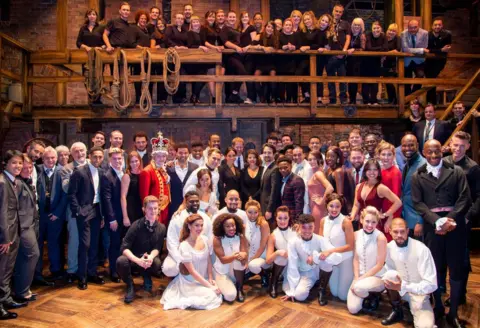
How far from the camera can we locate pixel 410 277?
13.2 feet

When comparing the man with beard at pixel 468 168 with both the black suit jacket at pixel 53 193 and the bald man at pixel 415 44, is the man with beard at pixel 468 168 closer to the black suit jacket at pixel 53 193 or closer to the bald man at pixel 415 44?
the bald man at pixel 415 44

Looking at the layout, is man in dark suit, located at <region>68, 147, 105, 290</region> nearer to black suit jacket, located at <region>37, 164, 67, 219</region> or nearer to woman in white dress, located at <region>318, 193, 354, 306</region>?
black suit jacket, located at <region>37, 164, 67, 219</region>

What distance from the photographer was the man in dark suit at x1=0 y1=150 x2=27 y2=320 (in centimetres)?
408

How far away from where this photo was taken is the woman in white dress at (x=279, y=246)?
4.72 m

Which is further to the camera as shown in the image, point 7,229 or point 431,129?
point 431,129

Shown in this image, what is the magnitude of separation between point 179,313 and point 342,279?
66.7 inches

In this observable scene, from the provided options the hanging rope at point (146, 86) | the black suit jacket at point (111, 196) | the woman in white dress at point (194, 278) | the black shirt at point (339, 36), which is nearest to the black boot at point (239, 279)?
the woman in white dress at point (194, 278)

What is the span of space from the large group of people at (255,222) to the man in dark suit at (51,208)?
1cm

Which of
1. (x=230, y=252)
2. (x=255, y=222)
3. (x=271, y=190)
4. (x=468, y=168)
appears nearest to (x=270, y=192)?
(x=271, y=190)

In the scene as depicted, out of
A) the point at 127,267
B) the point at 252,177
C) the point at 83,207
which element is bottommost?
the point at 127,267

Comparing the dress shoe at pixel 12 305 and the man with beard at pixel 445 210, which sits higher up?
the man with beard at pixel 445 210

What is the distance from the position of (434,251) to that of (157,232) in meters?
2.76

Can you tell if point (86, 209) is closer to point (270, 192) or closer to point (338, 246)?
point (270, 192)

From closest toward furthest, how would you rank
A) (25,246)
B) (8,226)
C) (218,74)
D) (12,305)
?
(8,226) < (12,305) < (25,246) < (218,74)
